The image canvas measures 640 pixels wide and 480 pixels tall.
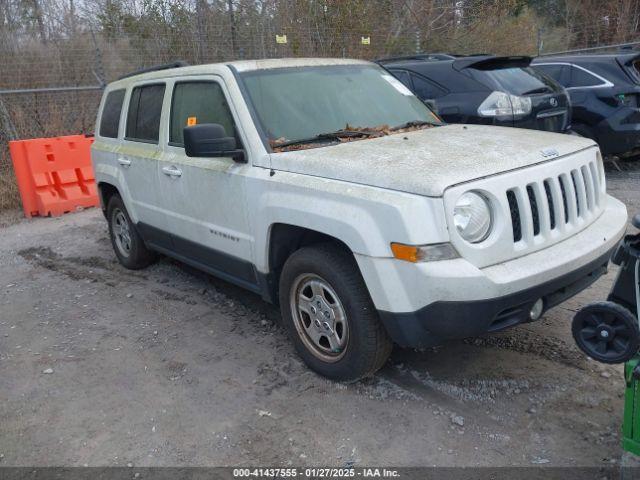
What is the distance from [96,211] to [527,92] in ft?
20.0

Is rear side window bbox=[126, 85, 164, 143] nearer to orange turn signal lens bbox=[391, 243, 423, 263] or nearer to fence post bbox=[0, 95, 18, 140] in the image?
orange turn signal lens bbox=[391, 243, 423, 263]

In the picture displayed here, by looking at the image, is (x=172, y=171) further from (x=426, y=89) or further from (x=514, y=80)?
(x=514, y=80)

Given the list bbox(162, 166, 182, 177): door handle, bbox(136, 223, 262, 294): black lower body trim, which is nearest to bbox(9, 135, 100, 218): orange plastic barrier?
bbox(136, 223, 262, 294): black lower body trim

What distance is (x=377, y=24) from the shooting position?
15.5 metres

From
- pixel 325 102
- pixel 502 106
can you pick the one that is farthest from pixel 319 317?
pixel 502 106

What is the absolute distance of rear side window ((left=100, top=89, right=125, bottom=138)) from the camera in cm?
583

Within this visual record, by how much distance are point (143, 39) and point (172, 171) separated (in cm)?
823

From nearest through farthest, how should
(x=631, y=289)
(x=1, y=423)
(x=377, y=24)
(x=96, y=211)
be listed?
1. (x=631, y=289)
2. (x=1, y=423)
3. (x=96, y=211)
4. (x=377, y=24)

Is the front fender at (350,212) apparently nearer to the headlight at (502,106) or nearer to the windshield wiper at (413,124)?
the windshield wiper at (413,124)

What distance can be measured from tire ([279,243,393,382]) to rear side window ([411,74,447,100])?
4.56m

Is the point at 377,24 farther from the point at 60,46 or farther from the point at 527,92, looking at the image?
the point at 527,92

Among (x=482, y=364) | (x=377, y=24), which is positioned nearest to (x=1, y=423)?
(x=482, y=364)

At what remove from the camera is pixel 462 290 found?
2980 millimetres

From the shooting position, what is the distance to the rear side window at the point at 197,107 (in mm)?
4281
